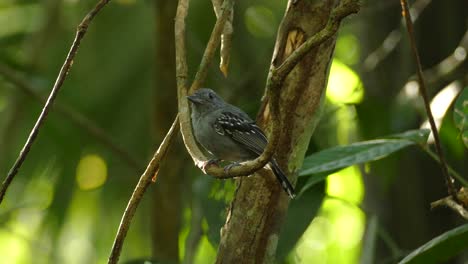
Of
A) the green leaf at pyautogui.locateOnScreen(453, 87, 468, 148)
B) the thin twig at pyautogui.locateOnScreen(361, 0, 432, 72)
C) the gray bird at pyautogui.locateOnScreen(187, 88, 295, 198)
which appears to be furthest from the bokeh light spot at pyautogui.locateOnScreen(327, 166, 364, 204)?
the green leaf at pyautogui.locateOnScreen(453, 87, 468, 148)

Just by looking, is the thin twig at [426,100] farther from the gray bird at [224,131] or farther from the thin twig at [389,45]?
the thin twig at [389,45]

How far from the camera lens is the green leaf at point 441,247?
11.4 ft

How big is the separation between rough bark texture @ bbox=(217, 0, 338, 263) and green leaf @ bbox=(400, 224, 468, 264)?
1.77 ft

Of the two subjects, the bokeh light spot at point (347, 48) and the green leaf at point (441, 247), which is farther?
the bokeh light spot at point (347, 48)

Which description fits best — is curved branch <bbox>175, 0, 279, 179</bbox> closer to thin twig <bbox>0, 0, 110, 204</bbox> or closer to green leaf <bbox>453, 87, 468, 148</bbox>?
thin twig <bbox>0, 0, 110, 204</bbox>

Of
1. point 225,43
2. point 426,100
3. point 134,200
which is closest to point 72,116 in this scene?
point 225,43

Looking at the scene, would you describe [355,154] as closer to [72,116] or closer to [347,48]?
[72,116]

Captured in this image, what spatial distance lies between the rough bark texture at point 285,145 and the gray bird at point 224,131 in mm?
661

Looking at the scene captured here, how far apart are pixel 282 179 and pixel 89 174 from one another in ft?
11.1

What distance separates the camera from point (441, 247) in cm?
356

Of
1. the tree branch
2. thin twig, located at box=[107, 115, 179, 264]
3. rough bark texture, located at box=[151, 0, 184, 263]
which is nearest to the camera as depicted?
the tree branch

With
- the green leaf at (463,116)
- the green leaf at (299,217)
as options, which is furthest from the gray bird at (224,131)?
the green leaf at (463,116)

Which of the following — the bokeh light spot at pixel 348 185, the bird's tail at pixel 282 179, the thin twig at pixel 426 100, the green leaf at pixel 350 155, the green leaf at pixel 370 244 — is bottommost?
the bokeh light spot at pixel 348 185

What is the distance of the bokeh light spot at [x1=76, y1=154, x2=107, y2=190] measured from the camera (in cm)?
674
